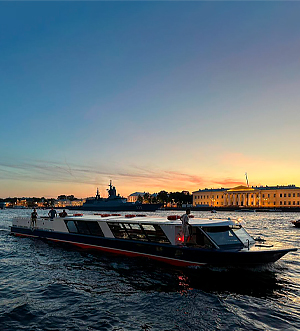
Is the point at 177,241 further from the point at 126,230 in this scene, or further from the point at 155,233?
the point at 126,230

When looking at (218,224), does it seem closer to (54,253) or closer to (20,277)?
(20,277)

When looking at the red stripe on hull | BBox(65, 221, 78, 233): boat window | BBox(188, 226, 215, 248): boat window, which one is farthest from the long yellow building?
BBox(188, 226, 215, 248): boat window

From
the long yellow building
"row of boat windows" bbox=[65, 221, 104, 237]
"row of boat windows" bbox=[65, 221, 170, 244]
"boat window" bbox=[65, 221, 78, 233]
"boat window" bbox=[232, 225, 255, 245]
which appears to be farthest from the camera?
the long yellow building

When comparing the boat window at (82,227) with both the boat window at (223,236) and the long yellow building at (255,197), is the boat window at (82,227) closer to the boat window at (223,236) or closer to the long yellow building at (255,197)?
the boat window at (223,236)

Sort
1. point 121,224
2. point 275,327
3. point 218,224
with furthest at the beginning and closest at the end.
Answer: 1. point 121,224
2. point 218,224
3. point 275,327

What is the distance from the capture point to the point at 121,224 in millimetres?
18625

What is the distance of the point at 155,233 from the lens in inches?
658

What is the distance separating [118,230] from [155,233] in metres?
3.22

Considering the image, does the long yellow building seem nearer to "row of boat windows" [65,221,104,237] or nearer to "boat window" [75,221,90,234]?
"row of boat windows" [65,221,104,237]

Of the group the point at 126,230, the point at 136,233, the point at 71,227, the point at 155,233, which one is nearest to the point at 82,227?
the point at 71,227

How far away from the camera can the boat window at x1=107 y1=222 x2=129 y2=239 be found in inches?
731

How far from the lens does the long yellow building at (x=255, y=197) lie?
162 metres

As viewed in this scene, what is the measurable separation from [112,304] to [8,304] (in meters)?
3.77

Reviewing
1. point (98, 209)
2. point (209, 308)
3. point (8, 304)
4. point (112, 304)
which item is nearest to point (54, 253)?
point (8, 304)
